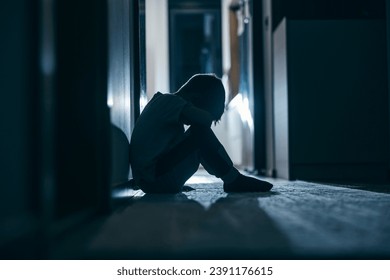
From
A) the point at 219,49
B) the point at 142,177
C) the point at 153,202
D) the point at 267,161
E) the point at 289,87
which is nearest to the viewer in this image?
the point at 153,202

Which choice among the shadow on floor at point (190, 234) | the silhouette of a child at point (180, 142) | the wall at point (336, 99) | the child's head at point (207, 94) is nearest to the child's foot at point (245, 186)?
the silhouette of a child at point (180, 142)

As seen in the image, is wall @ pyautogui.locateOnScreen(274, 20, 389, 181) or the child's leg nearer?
the child's leg

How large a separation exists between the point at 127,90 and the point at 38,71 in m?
1.36

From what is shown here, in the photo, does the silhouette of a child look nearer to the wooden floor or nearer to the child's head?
the child's head

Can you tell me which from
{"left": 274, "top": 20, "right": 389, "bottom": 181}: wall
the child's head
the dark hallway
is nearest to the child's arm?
the child's head

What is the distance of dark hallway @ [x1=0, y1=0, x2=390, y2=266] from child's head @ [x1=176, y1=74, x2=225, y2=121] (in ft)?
0.91

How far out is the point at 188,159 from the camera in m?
2.16

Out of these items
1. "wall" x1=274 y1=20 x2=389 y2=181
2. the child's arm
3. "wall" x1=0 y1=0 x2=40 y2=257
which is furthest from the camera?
"wall" x1=274 y1=20 x2=389 y2=181

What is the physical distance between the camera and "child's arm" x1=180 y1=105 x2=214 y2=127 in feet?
6.63

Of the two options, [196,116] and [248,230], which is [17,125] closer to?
[248,230]

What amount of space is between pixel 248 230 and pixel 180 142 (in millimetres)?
991

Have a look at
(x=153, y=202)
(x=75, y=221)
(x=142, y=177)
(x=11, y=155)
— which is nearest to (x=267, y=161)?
(x=142, y=177)
